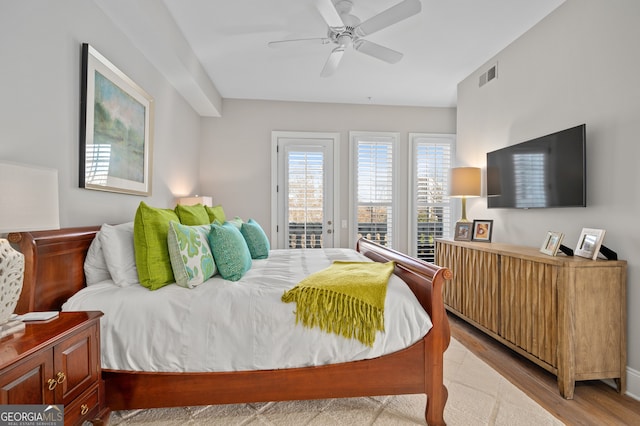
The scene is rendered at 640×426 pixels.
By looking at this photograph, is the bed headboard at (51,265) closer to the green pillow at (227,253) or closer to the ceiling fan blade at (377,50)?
the green pillow at (227,253)

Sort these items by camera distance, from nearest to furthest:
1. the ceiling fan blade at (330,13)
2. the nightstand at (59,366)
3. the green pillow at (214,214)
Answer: the nightstand at (59,366) → the ceiling fan blade at (330,13) → the green pillow at (214,214)

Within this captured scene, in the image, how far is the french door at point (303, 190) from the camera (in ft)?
15.4

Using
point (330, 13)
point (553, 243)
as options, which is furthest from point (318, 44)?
point (553, 243)

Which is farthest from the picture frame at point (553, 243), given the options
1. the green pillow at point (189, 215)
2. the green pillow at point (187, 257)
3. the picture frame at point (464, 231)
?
the green pillow at point (189, 215)

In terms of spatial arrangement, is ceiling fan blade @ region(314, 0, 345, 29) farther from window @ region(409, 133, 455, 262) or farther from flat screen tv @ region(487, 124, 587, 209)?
window @ region(409, 133, 455, 262)

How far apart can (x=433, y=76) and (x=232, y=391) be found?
3.77 meters

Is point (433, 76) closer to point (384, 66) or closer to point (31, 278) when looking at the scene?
point (384, 66)

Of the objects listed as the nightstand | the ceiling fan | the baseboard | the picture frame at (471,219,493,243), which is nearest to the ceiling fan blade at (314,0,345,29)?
the ceiling fan

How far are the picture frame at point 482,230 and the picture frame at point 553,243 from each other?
0.93 m

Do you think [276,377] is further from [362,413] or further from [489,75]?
[489,75]

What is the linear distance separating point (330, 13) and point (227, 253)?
5.71 feet

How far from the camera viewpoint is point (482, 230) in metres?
3.50

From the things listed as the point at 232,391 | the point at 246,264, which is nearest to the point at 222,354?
the point at 232,391

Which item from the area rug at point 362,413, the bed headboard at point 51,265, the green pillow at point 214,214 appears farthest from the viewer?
the green pillow at point 214,214
